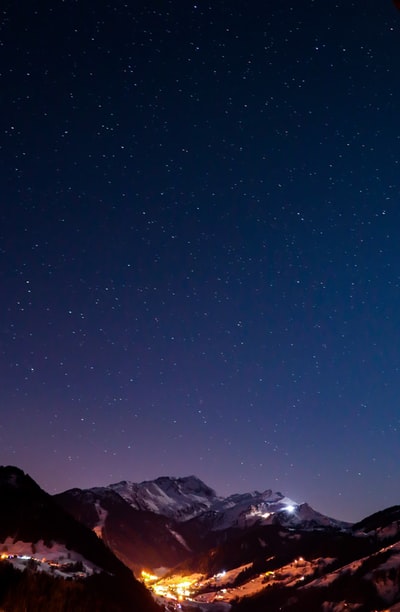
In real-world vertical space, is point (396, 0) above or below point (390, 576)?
above

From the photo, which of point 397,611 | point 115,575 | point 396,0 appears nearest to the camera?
point 396,0

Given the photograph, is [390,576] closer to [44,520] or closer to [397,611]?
[397,611]

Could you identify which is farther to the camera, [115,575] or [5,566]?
[115,575]

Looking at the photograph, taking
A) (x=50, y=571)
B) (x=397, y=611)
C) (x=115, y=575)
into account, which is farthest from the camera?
(x=115, y=575)

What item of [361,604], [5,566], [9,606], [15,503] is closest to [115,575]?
[15,503]

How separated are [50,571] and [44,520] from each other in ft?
169

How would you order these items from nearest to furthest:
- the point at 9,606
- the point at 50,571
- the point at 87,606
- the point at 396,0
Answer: the point at 396,0
the point at 9,606
the point at 87,606
the point at 50,571

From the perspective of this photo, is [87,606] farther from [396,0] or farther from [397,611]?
[396,0]

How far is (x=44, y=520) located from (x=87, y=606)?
239 feet

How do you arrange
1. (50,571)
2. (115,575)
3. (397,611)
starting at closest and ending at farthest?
(50,571) → (397,611) → (115,575)

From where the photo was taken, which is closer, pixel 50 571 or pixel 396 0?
pixel 396 0

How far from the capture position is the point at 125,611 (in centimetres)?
15775

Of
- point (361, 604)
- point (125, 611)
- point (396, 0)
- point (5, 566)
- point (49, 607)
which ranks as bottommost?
point (361, 604)

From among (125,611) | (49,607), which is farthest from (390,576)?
(49,607)
